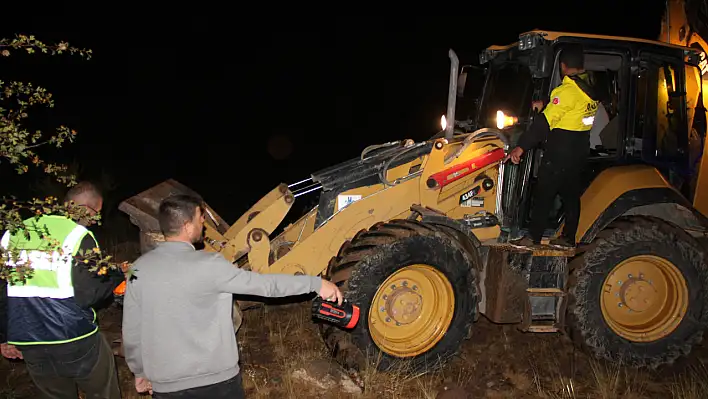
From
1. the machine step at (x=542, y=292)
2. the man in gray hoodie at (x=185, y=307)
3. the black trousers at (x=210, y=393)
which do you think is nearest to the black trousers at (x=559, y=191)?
the machine step at (x=542, y=292)

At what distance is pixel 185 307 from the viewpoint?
9.50 ft

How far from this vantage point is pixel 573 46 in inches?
211

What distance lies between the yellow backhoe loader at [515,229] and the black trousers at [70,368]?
1.64 metres

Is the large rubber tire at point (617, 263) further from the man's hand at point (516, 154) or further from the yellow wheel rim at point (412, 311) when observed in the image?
the yellow wheel rim at point (412, 311)

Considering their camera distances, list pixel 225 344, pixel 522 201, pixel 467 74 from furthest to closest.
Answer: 1. pixel 467 74
2. pixel 522 201
3. pixel 225 344

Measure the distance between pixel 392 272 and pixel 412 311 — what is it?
1.66ft

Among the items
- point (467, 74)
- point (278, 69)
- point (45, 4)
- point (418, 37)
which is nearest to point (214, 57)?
point (278, 69)

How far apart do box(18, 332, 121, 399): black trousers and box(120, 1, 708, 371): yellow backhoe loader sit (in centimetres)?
164

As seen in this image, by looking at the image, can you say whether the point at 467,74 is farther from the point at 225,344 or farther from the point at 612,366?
the point at 225,344

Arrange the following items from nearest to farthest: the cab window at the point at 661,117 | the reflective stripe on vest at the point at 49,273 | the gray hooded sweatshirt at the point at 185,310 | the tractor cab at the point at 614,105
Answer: the gray hooded sweatshirt at the point at 185,310
the reflective stripe on vest at the point at 49,273
the tractor cab at the point at 614,105
the cab window at the point at 661,117

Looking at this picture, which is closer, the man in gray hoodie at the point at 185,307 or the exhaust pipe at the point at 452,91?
the man in gray hoodie at the point at 185,307

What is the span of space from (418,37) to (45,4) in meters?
36.5

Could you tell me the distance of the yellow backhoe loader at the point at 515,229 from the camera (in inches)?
199

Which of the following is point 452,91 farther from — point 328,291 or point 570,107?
point 328,291
